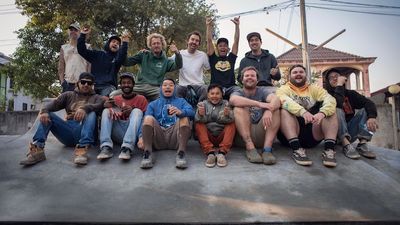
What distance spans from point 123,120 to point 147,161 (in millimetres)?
939

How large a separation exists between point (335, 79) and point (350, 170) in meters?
1.50

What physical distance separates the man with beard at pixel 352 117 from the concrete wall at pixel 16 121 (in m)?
15.9

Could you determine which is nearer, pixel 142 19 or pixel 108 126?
pixel 108 126

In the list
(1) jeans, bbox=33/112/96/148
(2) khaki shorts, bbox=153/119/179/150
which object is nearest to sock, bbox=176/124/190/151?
(2) khaki shorts, bbox=153/119/179/150

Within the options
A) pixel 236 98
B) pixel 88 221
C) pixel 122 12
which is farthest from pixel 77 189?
pixel 122 12

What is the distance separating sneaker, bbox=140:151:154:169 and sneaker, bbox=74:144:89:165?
790 millimetres

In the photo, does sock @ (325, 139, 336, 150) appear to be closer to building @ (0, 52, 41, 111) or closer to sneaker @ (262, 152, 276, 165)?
sneaker @ (262, 152, 276, 165)

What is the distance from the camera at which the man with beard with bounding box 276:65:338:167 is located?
4.48 meters

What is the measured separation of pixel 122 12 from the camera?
50.6 feet

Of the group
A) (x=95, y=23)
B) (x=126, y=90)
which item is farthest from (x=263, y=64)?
(x=95, y=23)

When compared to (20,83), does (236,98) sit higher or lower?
lower

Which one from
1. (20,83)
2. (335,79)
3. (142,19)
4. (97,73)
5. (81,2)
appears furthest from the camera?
(20,83)

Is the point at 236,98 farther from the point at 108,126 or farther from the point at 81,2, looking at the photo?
the point at 81,2

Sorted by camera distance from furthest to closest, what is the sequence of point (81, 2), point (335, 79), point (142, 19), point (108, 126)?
point (142, 19) < point (81, 2) < point (335, 79) < point (108, 126)
